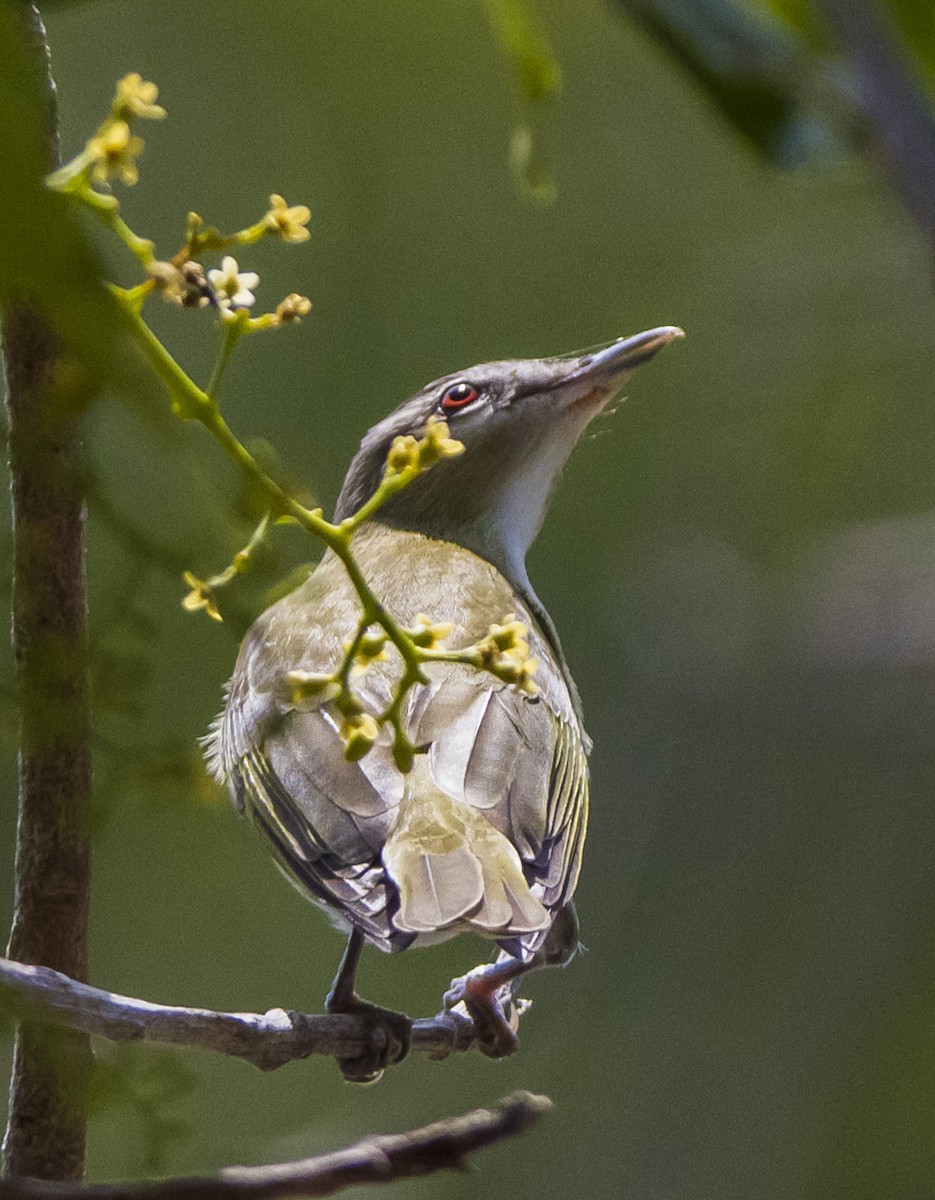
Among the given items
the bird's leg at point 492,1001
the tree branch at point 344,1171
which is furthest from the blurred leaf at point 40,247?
the bird's leg at point 492,1001

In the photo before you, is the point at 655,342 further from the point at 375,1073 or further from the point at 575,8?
the point at 575,8

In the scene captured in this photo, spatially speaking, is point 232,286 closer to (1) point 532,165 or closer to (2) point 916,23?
(1) point 532,165

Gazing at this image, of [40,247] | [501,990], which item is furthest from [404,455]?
[501,990]

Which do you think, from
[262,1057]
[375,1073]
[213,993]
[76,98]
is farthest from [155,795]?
[76,98]

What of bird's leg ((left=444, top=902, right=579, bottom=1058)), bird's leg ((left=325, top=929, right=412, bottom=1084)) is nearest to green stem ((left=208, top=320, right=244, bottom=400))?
bird's leg ((left=444, top=902, right=579, bottom=1058))

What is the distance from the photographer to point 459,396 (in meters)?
4.52

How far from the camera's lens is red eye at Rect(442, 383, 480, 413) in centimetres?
451

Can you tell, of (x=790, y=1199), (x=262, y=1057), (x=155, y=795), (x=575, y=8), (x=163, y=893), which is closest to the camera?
(x=155, y=795)

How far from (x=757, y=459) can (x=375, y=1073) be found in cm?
746

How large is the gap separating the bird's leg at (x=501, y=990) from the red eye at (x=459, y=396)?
1600mm

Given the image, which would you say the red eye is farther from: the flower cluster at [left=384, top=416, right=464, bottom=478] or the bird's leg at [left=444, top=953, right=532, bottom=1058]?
the flower cluster at [left=384, top=416, right=464, bottom=478]

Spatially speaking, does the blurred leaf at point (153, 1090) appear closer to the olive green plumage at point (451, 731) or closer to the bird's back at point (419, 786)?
the olive green plumage at point (451, 731)

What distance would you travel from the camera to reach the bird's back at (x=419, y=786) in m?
2.63

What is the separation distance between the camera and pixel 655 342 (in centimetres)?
400
